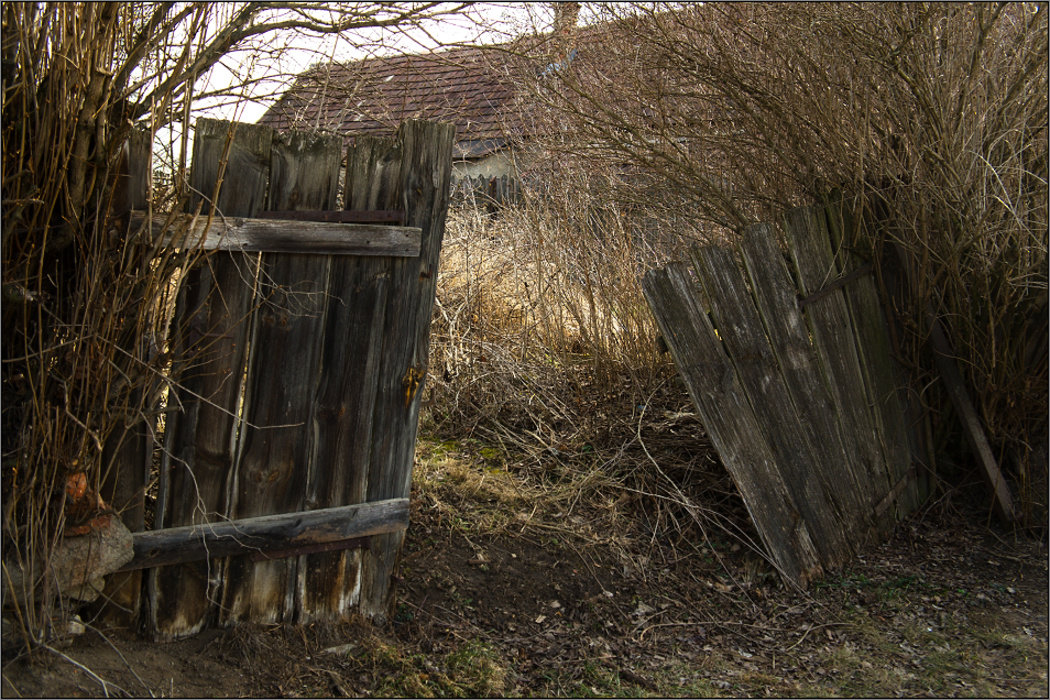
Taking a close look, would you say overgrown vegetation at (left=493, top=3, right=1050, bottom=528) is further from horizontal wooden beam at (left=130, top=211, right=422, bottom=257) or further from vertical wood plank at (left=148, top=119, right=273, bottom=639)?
vertical wood plank at (left=148, top=119, right=273, bottom=639)

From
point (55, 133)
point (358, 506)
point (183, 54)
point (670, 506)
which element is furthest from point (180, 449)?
point (670, 506)

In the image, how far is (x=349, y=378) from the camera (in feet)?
10.8

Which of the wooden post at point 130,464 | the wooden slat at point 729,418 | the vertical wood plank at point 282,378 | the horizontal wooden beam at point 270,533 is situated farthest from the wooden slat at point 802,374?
the wooden post at point 130,464

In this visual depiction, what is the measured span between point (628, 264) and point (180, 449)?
11.4ft

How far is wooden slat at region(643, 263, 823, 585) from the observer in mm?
4203

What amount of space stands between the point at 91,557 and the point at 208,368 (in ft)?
2.35

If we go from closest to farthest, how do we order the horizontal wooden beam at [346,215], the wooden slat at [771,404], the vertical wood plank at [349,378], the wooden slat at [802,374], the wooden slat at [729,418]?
1. the horizontal wooden beam at [346,215]
2. the vertical wood plank at [349,378]
3. the wooden slat at [729,418]
4. the wooden slat at [771,404]
5. the wooden slat at [802,374]

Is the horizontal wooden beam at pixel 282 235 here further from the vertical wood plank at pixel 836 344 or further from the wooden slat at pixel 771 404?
the vertical wood plank at pixel 836 344

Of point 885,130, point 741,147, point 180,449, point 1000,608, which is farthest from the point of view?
point 741,147

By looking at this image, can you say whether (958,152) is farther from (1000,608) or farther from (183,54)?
(183,54)

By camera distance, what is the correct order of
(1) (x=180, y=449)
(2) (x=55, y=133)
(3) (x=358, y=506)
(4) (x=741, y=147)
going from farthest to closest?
(4) (x=741, y=147), (3) (x=358, y=506), (1) (x=180, y=449), (2) (x=55, y=133)

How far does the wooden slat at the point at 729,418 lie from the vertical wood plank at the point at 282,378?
1.74 meters

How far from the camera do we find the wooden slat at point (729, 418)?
165 inches

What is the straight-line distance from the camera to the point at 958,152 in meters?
4.44
